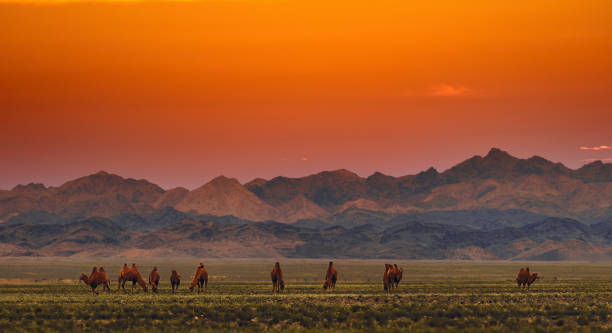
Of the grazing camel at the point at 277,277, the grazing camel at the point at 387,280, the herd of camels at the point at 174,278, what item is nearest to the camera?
the herd of camels at the point at 174,278

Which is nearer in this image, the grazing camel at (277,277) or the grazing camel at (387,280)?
the grazing camel at (277,277)

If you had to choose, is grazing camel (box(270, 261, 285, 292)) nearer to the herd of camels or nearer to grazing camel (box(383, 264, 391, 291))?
the herd of camels

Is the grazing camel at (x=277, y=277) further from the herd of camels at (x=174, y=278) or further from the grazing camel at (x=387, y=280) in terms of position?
the grazing camel at (x=387, y=280)

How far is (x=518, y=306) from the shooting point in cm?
5072

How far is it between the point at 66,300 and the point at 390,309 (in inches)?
843

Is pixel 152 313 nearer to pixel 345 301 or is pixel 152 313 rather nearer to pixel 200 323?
pixel 200 323

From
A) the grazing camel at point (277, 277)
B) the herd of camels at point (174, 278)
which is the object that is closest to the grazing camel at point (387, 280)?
the herd of camels at point (174, 278)

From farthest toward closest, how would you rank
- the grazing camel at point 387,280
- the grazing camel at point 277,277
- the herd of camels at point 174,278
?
the grazing camel at point 387,280 → the grazing camel at point 277,277 → the herd of camels at point 174,278

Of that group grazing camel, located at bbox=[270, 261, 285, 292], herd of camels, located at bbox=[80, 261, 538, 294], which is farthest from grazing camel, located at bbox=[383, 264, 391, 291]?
grazing camel, located at bbox=[270, 261, 285, 292]

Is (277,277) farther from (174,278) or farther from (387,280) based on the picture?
(387,280)

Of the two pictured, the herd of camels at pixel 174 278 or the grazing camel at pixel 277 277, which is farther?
the grazing camel at pixel 277 277

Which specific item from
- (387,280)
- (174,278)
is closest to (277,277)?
(174,278)

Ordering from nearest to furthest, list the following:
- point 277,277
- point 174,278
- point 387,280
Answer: point 277,277, point 174,278, point 387,280

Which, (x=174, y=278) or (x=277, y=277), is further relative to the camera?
(x=174, y=278)
